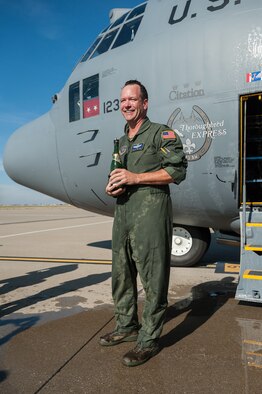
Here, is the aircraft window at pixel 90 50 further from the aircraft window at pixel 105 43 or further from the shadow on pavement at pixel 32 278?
the shadow on pavement at pixel 32 278

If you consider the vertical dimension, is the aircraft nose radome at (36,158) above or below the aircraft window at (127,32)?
below

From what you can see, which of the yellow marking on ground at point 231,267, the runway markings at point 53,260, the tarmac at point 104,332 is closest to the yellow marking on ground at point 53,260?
the runway markings at point 53,260

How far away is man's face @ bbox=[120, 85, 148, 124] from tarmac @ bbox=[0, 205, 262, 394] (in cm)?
207

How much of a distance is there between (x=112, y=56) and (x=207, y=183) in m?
2.86

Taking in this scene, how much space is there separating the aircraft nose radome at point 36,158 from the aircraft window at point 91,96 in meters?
0.92

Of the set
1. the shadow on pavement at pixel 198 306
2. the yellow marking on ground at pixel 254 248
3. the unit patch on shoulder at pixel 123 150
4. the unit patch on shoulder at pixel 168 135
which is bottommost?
the shadow on pavement at pixel 198 306

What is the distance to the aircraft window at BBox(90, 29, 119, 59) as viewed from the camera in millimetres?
6441

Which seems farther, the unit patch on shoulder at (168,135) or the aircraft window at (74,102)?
the aircraft window at (74,102)

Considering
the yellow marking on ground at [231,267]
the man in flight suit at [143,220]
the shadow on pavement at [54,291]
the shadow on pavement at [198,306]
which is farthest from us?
the yellow marking on ground at [231,267]

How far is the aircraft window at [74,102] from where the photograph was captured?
6547mm

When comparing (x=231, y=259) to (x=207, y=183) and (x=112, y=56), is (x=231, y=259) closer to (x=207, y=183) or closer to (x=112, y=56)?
(x=207, y=183)

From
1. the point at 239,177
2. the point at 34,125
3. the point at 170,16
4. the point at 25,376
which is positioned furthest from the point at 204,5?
the point at 25,376

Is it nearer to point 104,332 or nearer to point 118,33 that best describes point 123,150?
point 104,332

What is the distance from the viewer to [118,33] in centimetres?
633
